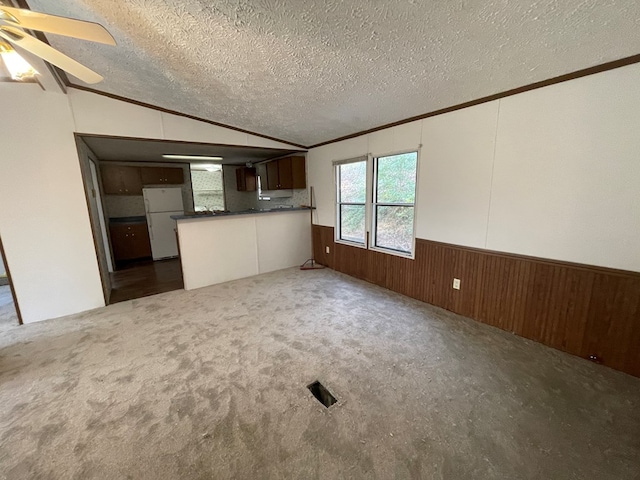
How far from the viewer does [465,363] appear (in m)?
2.10

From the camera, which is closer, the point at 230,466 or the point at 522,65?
the point at 230,466

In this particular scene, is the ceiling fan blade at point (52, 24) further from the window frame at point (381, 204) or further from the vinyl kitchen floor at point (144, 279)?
the vinyl kitchen floor at point (144, 279)

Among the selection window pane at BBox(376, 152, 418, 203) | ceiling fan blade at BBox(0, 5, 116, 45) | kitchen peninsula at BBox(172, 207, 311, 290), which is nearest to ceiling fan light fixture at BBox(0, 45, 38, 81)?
ceiling fan blade at BBox(0, 5, 116, 45)

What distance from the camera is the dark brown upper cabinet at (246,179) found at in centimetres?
673

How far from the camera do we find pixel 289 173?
16.6ft

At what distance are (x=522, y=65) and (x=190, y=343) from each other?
365 centimetres

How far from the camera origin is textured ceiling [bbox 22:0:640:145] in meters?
1.54

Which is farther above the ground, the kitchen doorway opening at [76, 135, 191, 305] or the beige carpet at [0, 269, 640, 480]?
the kitchen doorway opening at [76, 135, 191, 305]

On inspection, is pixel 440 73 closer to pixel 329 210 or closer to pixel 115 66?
pixel 329 210

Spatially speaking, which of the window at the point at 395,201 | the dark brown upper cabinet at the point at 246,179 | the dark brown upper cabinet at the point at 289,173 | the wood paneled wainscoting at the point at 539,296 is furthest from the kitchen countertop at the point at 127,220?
the wood paneled wainscoting at the point at 539,296

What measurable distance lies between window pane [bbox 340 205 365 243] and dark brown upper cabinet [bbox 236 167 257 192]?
11.0ft

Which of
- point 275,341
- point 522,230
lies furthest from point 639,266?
point 275,341

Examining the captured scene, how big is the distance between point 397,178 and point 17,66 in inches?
158

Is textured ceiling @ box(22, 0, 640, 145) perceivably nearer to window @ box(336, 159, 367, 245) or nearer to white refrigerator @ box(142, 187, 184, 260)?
window @ box(336, 159, 367, 245)
